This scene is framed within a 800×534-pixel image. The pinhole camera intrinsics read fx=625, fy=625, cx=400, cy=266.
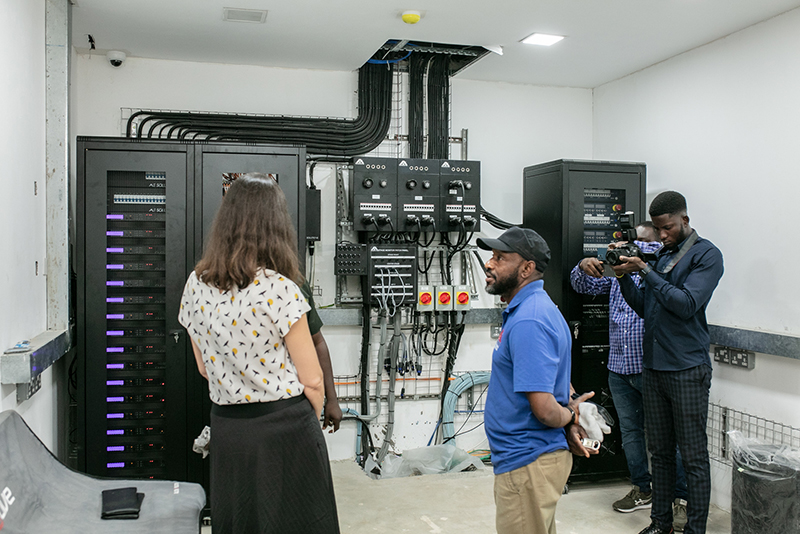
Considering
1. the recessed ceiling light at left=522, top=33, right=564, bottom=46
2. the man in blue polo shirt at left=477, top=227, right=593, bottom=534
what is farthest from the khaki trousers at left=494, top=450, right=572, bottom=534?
the recessed ceiling light at left=522, top=33, right=564, bottom=46

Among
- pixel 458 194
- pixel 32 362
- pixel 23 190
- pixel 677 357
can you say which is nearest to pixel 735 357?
pixel 677 357

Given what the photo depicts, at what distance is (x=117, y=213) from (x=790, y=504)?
11.8ft

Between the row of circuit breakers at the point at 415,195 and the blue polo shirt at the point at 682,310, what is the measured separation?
1507 millimetres

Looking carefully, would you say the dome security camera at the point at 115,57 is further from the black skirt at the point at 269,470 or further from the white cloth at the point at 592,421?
the white cloth at the point at 592,421

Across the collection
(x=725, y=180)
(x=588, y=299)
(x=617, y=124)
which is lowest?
(x=588, y=299)

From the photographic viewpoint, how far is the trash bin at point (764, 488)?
2865mm

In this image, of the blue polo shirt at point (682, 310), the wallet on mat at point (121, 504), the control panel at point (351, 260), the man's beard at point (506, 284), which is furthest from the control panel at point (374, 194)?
the wallet on mat at point (121, 504)

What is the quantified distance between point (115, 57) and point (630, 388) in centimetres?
375

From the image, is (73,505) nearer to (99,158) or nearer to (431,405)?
(99,158)

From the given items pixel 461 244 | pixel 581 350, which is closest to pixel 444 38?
pixel 461 244

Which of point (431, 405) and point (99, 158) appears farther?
point (431, 405)

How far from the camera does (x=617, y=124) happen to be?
4.66 metres

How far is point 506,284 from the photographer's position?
6.95ft

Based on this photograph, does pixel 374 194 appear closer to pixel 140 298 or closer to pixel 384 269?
pixel 384 269
